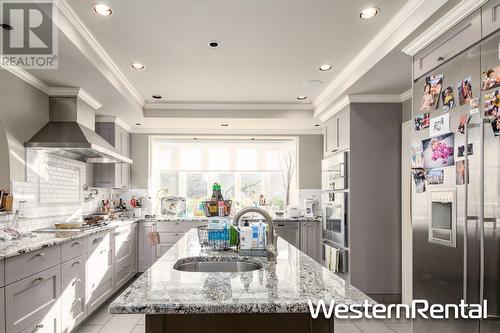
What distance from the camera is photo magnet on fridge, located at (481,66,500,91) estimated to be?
1.96 metres

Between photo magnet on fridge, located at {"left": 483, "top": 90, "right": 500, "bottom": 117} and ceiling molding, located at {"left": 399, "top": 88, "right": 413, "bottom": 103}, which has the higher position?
ceiling molding, located at {"left": 399, "top": 88, "right": 413, "bottom": 103}

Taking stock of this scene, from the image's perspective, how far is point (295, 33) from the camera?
3117 millimetres

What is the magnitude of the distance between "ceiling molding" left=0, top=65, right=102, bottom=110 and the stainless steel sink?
2568 millimetres

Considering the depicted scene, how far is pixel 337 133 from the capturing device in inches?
198

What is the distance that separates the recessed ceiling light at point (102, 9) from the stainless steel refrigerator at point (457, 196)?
2.39 meters

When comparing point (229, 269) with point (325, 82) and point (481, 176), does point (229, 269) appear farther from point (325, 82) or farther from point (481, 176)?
point (325, 82)

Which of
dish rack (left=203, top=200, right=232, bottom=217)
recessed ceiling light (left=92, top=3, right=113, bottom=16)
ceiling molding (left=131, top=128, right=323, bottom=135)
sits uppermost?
recessed ceiling light (left=92, top=3, right=113, bottom=16)

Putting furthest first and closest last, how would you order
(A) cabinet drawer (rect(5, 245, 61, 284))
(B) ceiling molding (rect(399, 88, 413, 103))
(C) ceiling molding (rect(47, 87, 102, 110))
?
1. (B) ceiling molding (rect(399, 88, 413, 103))
2. (C) ceiling molding (rect(47, 87, 102, 110))
3. (A) cabinet drawer (rect(5, 245, 61, 284))

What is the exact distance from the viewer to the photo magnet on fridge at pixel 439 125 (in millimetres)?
2412

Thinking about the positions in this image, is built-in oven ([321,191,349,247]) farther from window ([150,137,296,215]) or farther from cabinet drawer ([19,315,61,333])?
cabinet drawer ([19,315,61,333])

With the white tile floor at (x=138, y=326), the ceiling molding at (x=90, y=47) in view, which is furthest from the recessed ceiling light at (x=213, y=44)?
the white tile floor at (x=138, y=326)

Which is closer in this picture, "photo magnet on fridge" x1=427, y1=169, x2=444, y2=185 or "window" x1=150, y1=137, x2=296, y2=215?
"photo magnet on fridge" x1=427, y1=169, x2=444, y2=185

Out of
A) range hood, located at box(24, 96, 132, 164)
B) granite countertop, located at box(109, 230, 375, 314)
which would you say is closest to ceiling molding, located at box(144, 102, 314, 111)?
range hood, located at box(24, 96, 132, 164)

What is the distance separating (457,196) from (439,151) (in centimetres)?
36
